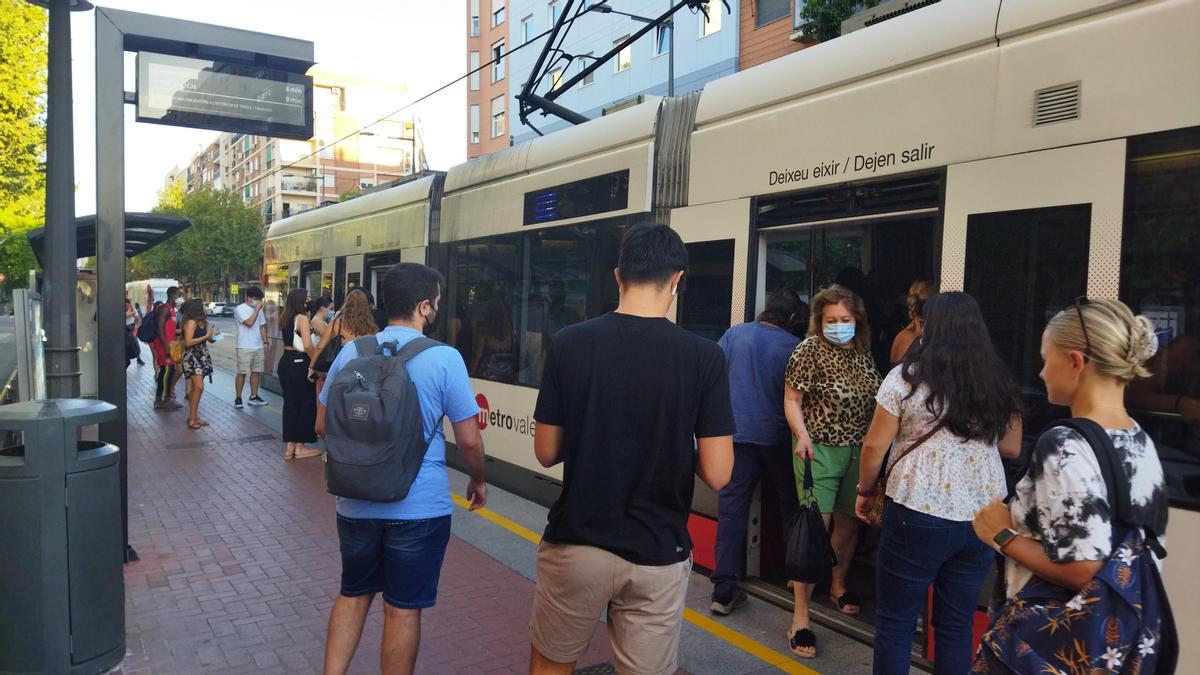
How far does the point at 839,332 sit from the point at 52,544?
144 inches

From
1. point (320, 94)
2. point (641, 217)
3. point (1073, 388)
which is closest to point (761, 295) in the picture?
point (641, 217)

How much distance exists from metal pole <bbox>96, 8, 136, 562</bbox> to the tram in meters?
2.88

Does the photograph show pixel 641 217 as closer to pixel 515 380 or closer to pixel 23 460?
pixel 515 380

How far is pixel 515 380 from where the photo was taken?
687cm


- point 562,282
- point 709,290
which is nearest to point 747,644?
point 709,290

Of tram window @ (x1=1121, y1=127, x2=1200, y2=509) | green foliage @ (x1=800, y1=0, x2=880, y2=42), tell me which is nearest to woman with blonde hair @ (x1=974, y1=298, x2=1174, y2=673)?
tram window @ (x1=1121, y1=127, x2=1200, y2=509)

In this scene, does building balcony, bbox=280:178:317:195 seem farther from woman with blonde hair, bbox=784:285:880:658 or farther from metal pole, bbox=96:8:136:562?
woman with blonde hair, bbox=784:285:880:658

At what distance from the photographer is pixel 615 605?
245cm

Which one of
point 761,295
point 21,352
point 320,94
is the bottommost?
point 21,352

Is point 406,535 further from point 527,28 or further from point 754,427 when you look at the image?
point 527,28

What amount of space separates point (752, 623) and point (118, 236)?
4.48 m

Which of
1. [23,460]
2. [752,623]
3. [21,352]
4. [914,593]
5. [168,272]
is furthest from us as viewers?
[168,272]

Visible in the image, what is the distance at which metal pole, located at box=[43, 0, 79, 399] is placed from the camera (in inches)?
165

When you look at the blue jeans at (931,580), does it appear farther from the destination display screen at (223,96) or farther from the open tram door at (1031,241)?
the destination display screen at (223,96)
